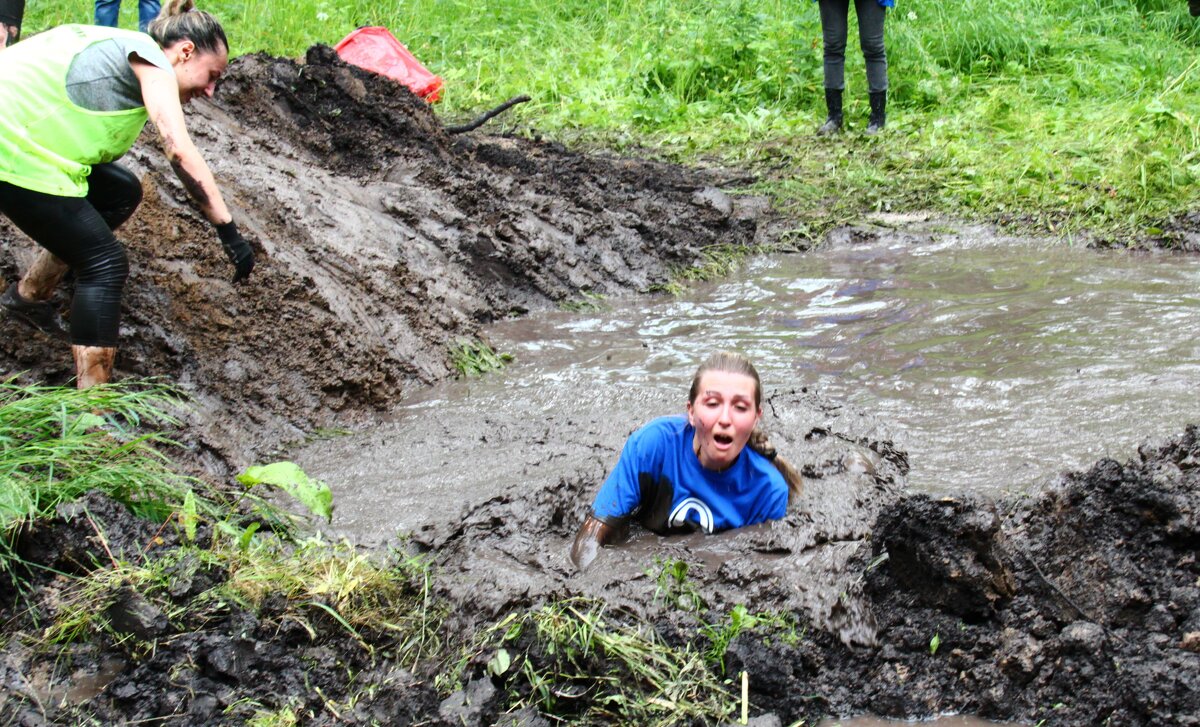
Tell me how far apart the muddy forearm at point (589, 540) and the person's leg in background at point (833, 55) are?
302 inches

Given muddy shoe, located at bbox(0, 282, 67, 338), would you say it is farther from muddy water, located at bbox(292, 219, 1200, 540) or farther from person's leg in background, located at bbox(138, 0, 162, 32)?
person's leg in background, located at bbox(138, 0, 162, 32)

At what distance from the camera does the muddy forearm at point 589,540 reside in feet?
13.4

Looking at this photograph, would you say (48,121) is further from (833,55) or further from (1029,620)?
(833,55)

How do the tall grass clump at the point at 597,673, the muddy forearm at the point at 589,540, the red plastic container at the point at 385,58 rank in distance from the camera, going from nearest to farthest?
the tall grass clump at the point at 597,673, the muddy forearm at the point at 589,540, the red plastic container at the point at 385,58

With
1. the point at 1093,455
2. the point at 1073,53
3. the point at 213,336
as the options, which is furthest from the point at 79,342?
the point at 1073,53

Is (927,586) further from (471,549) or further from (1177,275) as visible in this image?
(1177,275)

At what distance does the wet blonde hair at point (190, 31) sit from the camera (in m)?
4.57

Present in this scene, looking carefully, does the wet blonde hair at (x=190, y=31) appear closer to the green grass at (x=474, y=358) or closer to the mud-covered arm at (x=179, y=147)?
the mud-covered arm at (x=179, y=147)

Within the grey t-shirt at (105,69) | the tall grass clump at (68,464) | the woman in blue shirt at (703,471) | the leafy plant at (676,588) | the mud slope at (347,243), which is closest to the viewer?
the leafy plant at (676,588)

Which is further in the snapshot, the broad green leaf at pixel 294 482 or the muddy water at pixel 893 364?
the muddy water at pixel 893 364

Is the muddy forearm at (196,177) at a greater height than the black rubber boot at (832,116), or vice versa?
the muddy forearm at (196,177)

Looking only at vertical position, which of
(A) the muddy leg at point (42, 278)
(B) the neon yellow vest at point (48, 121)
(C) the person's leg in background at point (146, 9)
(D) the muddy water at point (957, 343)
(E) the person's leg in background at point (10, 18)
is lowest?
(D) the muddy water at point (957, 343)

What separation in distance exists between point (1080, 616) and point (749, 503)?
4.59 ft

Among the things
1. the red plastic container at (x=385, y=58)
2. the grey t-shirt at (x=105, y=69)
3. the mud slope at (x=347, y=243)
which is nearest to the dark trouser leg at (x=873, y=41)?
A: the mud slope at (x=347, y=243)
